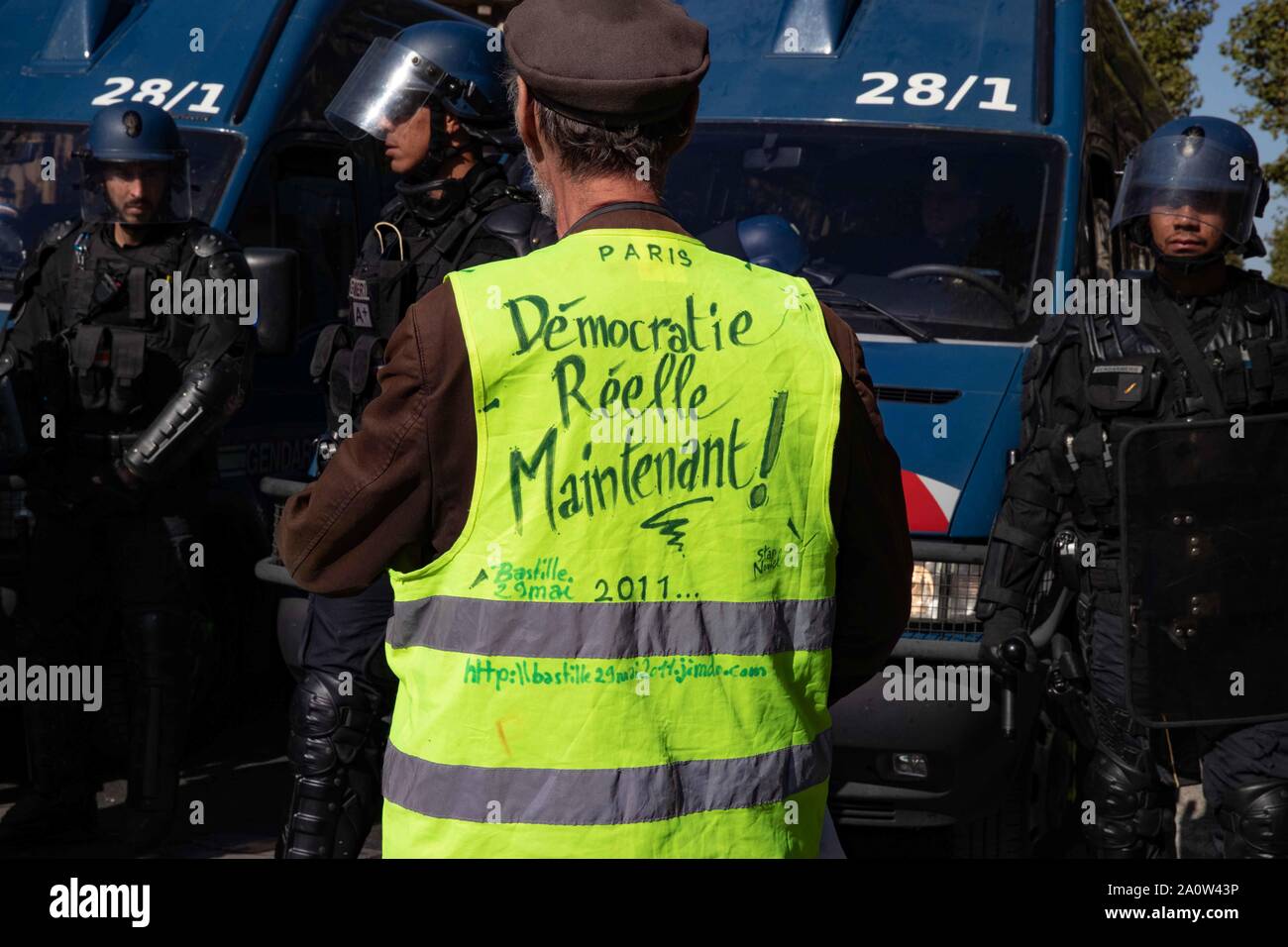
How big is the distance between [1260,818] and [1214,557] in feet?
2.16

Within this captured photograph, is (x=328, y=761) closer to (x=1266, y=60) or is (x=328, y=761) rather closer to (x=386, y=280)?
(x=386, y=280)

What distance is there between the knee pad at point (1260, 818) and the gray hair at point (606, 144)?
277 cm

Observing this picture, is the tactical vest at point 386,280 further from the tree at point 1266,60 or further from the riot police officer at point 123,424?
the tree at point 1266,60

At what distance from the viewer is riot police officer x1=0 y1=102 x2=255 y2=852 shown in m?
5.55

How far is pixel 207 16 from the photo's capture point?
698 cm

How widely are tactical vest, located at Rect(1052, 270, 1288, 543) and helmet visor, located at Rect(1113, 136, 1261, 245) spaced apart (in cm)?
20

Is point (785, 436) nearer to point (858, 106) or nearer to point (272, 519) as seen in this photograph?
point (858, 106)

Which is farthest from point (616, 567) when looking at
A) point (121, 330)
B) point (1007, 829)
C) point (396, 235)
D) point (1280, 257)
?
point (1280, 257)

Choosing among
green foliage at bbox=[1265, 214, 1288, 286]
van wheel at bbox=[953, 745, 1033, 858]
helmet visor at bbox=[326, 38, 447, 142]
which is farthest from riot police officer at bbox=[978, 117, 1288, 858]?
green foliage at bbox=[1265, 214, 1288, 286]

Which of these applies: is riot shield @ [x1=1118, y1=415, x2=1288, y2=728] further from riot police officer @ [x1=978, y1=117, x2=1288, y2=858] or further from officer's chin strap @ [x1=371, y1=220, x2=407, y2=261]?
officer's chin strap @ [x1=371, y1=220, x2=407, y2=261]

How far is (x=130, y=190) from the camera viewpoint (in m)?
5.62

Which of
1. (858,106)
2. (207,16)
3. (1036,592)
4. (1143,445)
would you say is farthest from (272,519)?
(1143,445)

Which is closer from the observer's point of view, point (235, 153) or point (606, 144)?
point (606, 144)

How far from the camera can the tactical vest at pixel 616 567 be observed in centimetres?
200
